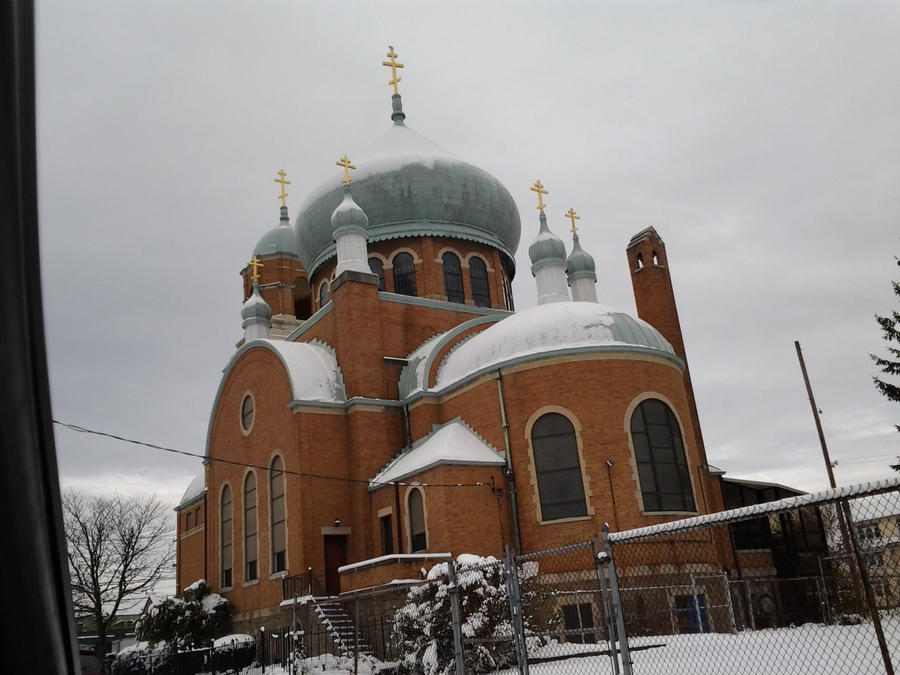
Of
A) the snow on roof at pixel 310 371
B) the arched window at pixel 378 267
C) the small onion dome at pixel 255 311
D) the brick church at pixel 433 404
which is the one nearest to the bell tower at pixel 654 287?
the brick church at pixel 433 404

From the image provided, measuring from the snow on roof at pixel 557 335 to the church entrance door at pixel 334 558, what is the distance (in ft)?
16.7

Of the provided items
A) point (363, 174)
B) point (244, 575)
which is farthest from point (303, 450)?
point (363, 174)

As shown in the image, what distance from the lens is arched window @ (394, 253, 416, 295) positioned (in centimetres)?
2873

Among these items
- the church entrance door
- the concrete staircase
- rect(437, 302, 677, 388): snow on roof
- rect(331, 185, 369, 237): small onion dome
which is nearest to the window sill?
rect(437, 302, 677, 388): snow on roof

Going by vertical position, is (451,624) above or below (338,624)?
below

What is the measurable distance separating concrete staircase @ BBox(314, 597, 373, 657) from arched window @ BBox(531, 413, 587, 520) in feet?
16.6

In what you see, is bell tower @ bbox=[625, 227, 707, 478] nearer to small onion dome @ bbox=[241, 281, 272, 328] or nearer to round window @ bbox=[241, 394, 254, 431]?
round window @ bbox=[241, 394, 254, 431]

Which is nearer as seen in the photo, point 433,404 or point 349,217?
point 433,404

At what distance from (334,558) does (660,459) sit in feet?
29.1

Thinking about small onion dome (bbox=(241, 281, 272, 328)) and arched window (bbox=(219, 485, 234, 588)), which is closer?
arched window (bbox=(219, 485, 234, 588))

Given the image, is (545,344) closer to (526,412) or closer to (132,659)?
(526,412)

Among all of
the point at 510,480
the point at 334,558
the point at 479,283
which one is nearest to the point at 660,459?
the point at 510,480

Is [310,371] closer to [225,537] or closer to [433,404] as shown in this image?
[433,404]

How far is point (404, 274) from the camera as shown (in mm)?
28891
